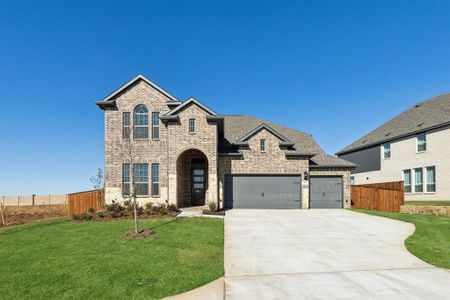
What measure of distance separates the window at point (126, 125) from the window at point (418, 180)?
2587cm

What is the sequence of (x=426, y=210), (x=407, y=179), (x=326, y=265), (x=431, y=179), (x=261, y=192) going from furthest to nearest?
(x=407, y=179) < (x=431, y=179) < (x=261, y=192) < (x=426, y=210) < (x=326, y=265)

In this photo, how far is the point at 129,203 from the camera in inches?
686

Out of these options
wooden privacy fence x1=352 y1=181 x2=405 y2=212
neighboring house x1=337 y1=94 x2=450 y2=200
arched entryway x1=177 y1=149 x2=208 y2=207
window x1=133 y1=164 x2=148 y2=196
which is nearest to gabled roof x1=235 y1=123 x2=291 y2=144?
arched entryway x1=177 y1=149 x2=208 y2=207

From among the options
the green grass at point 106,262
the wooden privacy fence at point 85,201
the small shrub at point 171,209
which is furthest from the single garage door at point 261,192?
the wooden privacy fence at point 85,201

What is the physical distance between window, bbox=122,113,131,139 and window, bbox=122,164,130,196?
2196mm

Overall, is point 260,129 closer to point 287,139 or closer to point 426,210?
point 287,139

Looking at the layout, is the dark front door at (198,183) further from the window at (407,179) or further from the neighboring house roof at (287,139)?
the window at (407,179)

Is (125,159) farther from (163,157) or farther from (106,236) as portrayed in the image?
(106,236)

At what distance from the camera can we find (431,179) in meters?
22.7

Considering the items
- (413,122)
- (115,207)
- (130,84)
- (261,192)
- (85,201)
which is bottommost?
(115,207)

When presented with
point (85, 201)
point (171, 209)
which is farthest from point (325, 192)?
point (85, 201)

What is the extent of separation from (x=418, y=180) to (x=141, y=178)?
2479 centimetres

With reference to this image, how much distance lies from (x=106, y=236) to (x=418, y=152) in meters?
26.7

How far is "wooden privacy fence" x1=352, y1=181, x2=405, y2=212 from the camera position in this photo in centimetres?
1920
